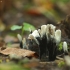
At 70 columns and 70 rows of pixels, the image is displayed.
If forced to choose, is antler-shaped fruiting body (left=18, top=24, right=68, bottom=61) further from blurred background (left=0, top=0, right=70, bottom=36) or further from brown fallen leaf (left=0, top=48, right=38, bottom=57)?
blurred background (left=0, top=0, right=70, bottom=36)

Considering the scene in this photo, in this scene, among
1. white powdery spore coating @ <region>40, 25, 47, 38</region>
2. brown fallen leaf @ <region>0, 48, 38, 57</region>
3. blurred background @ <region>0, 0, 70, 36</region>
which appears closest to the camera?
white powdery spore coating @ <region>40, 25, 47, 38</region>

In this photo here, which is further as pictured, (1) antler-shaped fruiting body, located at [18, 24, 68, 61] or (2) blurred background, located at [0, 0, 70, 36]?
(2) blurred background, located at [0, 0, 70, 36]

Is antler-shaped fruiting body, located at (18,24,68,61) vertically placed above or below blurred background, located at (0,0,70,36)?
below

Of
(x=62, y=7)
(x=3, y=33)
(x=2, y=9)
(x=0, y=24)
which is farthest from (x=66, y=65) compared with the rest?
(x=62, y=7)

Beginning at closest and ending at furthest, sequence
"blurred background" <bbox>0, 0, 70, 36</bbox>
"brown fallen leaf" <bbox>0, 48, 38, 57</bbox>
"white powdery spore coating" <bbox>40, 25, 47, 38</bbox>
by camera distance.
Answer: "white powdery spore coating" <bbox>40, 25, 47, 38</bbox> → "brown fallen leaf" <bbox>0, 48, 38, 57</bbox> → "blurred background" <bbox>0, 0, 70, 36</bbox>

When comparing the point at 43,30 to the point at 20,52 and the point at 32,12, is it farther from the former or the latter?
the point at 32,12

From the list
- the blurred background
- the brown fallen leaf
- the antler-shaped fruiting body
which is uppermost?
the blurred background

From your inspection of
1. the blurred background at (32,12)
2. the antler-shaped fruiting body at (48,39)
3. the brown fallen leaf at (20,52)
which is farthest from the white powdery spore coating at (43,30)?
the blurred background at (32,12)

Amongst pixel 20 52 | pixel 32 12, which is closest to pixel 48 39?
pixel 20 52

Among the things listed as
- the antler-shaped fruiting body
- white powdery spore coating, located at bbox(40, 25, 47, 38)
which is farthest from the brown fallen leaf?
white powdery spore coating, located at bbox(40, 25, 47, 38)
